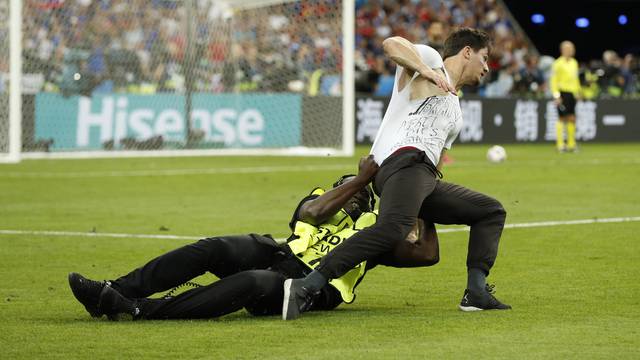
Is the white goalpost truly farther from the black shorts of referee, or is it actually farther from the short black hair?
the short black hair

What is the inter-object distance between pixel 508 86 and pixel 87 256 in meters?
27.7

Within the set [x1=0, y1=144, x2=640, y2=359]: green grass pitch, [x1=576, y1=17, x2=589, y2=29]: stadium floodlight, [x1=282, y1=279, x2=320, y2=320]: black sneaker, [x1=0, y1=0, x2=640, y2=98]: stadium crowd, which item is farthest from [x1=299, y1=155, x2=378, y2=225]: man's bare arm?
[x1=576, y1=17, x2=589, y2=29]: stadium floodlight

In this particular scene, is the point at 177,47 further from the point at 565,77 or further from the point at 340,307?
the point at 340,307

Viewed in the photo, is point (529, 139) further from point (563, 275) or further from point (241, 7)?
point (563, 275)

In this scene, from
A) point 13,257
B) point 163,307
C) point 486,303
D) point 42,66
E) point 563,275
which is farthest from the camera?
point 42,66

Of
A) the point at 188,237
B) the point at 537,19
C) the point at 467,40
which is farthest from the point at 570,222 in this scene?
the point at 537,19

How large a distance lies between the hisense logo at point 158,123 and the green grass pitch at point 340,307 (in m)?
5.28

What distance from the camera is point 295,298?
7.13 m

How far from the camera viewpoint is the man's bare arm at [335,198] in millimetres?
7363

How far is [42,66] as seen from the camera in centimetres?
2528

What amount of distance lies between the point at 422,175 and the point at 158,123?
2002 centimetres

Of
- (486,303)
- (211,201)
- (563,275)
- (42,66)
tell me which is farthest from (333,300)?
(42,66)

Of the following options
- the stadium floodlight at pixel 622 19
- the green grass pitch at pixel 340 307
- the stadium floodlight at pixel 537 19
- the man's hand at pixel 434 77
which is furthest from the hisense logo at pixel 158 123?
the stadium floodlight at pixel 622 19

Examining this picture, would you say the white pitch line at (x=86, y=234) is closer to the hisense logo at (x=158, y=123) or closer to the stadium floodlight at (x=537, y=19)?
the hisense logo at (x=158, y=123)
